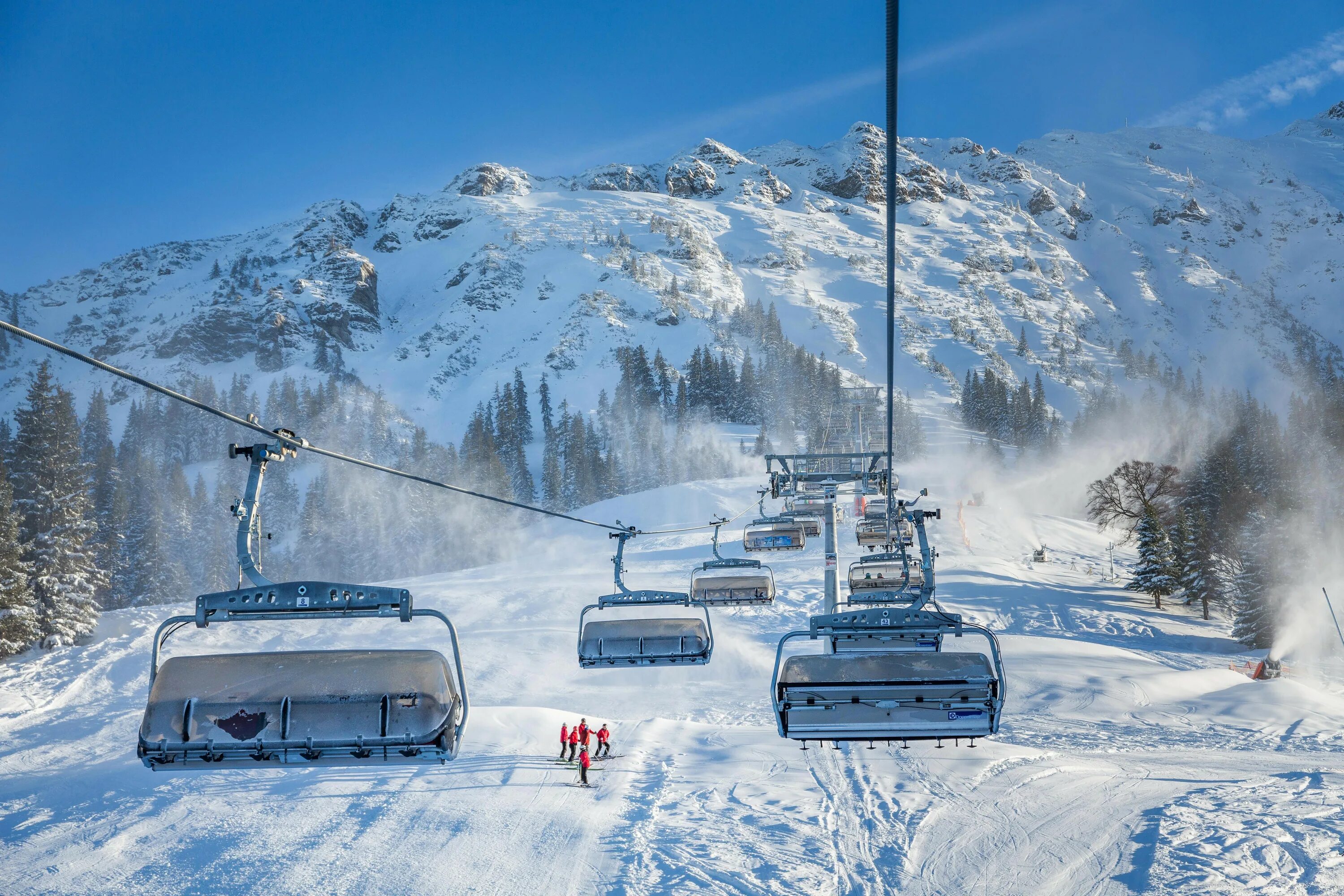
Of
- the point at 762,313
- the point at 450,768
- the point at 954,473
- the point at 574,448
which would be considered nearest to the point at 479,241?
the point at 762,313

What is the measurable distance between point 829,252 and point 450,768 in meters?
185

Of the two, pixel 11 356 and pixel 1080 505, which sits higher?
pixel 11 356

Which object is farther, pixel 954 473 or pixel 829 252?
pixel 829 252

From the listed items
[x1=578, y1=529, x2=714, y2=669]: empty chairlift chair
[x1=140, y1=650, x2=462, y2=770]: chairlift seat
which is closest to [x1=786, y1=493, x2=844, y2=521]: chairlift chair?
[x1=578, y1=529, x2=714, y2=669]: empty chairlift chair

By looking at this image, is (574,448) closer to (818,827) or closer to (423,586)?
(423,586)

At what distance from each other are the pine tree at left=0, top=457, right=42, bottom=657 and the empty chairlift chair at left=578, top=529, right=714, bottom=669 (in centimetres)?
2807

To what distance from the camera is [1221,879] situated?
11672 millimetres

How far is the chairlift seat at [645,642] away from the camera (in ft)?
36.2

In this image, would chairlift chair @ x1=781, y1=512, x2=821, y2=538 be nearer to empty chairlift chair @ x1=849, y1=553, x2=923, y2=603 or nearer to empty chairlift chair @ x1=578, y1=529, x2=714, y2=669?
empty chairlift chair @ x1=849, y1=553, x2=923, y2=603

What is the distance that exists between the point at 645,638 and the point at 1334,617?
1434 inches

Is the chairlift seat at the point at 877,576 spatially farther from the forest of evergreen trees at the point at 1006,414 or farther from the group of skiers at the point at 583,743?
the forest of evergreen trees at the point at 1006,414

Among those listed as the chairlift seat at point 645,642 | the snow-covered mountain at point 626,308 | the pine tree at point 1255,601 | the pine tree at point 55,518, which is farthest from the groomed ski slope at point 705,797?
the snow-covered mountain at point 626,308

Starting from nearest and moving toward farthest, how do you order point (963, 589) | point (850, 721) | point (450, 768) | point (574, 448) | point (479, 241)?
point (850, 721) → point (450, 768) → point (963, 589) → point (574, 448) → point (479, 241)

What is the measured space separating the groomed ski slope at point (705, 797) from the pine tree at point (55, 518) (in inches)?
122
